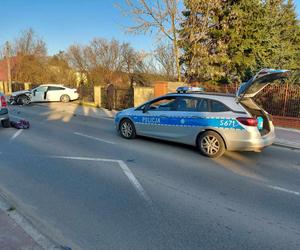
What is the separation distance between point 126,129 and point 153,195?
4261 mm

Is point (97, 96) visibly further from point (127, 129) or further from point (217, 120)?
point (217, 120)

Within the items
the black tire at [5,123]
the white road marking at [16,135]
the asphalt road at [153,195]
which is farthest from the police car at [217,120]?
the black tire at [5,123]

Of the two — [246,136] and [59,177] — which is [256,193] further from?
[59,177]

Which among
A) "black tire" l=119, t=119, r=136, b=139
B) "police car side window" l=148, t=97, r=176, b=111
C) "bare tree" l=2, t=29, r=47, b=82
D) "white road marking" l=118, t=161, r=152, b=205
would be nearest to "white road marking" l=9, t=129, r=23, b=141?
"black tire" l=119, t=119, r=136, b=139

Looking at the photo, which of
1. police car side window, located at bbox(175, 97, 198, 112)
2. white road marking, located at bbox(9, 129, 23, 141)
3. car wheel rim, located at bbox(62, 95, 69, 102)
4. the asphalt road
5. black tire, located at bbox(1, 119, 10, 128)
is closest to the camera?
the asphalt road

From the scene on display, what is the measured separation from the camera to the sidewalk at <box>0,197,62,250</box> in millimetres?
2733

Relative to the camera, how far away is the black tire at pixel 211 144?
6336 millimetres

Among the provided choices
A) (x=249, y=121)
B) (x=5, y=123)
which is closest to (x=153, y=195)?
(x=249, y=121)

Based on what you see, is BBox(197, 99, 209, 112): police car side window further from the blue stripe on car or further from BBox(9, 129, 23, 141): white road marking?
BBox(9, 129, 23, 141): white road marking

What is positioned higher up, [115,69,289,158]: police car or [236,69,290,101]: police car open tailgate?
[236,69,290,101]: police car open tailgate

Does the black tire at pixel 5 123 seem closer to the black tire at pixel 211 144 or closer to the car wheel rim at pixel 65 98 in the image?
the black tire at pixel 211 144

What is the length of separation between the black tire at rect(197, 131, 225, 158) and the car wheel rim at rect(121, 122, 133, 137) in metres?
2.50

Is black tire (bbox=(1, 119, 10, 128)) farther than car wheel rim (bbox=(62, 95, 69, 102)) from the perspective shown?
No

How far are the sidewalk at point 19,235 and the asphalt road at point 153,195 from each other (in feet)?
0.52
